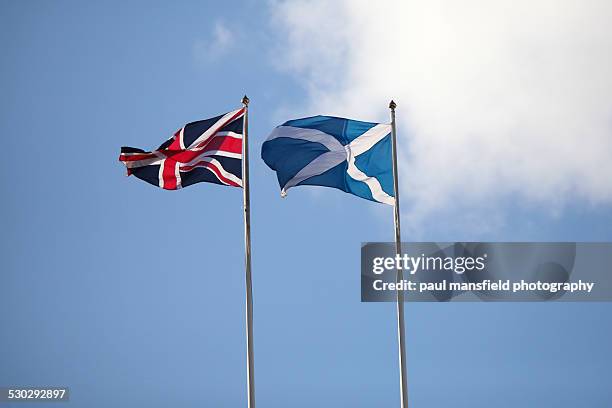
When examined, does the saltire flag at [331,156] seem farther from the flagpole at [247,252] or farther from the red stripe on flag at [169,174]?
the red stripe on flag at [169,174]

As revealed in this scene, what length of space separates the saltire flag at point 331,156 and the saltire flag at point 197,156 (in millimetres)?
1179

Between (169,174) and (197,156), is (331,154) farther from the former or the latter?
(169,174)

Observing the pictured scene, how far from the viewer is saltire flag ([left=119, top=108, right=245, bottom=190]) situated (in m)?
31.8

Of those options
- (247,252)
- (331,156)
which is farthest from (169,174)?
(331,156)

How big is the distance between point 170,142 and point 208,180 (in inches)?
68.7

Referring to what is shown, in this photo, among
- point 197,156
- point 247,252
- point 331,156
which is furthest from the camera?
point 197,156

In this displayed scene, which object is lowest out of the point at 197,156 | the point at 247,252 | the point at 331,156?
the point at 247,252

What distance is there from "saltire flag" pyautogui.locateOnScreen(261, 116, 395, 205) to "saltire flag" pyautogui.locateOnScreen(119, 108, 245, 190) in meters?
1.18

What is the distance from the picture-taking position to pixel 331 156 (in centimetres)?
3172

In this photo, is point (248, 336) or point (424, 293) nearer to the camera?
point (248, 336)

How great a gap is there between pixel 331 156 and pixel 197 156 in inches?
169

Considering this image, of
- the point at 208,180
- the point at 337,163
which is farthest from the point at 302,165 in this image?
the point at 208,180

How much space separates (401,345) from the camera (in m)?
30.5

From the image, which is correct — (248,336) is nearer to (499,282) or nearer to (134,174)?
(134,174)
